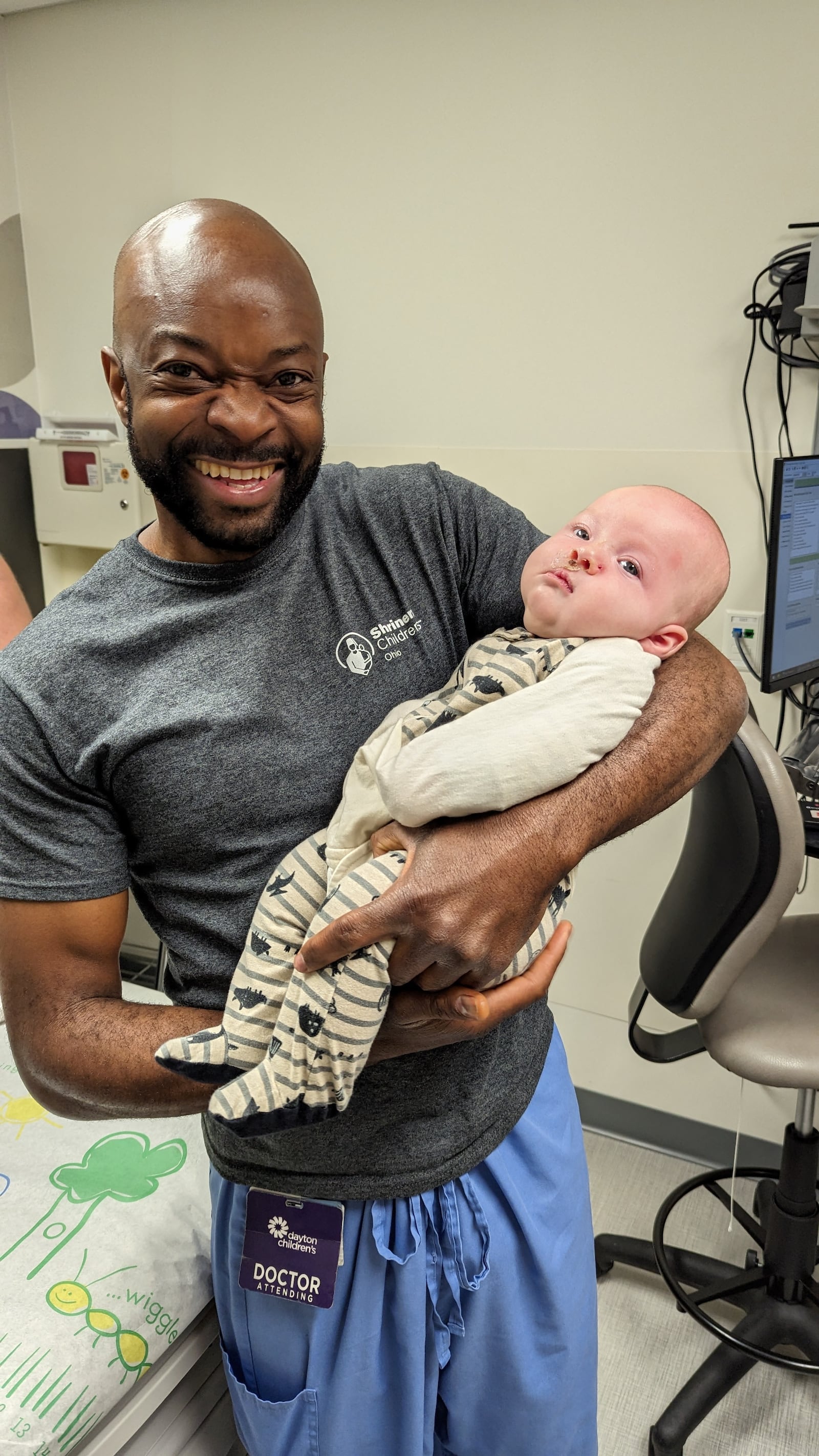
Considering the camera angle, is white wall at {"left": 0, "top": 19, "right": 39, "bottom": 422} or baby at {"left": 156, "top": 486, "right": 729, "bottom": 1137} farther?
white wall at {"left": 0, "top": 19, "right": 39, "bottom": 422}

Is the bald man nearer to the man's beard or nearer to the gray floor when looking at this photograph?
the man's beard

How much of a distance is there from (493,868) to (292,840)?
24 centimetres

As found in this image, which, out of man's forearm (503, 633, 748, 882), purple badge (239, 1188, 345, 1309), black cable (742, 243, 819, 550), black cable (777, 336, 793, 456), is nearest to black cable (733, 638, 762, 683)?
black cable (742, 243, 819, 550)

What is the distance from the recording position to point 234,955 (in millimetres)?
958

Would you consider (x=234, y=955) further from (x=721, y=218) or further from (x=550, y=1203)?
(x=721, y=218)

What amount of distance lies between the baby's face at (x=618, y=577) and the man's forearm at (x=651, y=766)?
6 centimetres

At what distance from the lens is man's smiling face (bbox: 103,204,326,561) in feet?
2.90

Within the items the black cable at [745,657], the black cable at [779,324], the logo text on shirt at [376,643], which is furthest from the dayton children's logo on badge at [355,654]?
the black cable at [745,657]

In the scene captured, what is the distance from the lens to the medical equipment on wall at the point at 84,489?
2793 millimetres

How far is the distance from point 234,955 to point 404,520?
51 centimetres

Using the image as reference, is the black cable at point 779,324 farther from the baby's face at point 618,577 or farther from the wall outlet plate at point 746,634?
the baby's face at point 618,577

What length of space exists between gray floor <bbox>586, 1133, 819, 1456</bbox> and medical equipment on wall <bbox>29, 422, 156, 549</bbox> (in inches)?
88.2

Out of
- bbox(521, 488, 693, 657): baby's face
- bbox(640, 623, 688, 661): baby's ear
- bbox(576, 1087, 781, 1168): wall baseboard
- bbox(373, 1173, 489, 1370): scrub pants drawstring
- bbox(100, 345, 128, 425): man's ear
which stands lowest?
bbox(576, 1087, 781, 1168): wall baseboard

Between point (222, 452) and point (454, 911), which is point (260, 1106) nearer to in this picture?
point (454, 911)
